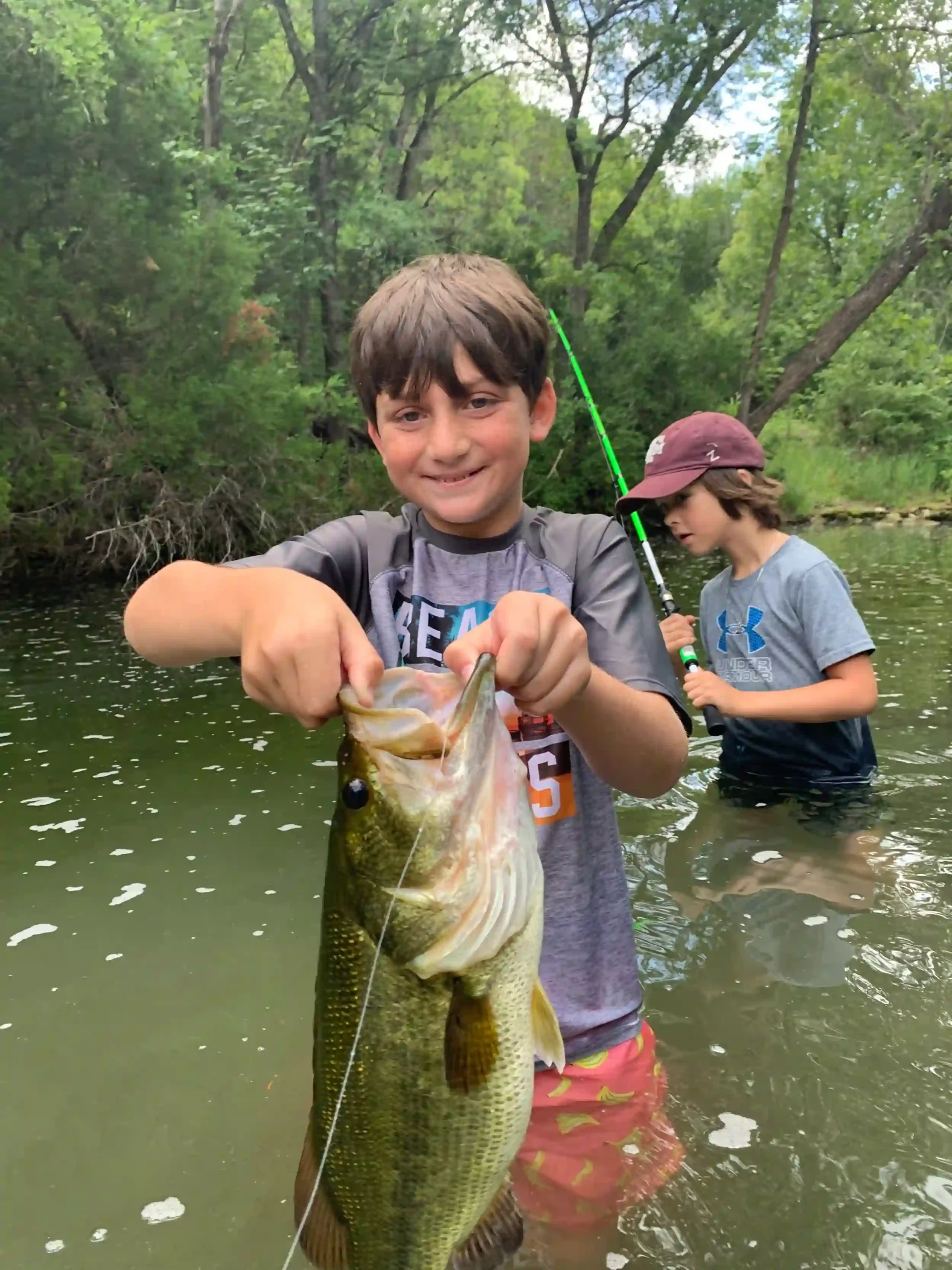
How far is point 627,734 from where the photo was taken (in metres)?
1.75

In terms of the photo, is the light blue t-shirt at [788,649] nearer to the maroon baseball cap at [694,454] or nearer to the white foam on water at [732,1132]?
the maroon baseball cap at [694,454]

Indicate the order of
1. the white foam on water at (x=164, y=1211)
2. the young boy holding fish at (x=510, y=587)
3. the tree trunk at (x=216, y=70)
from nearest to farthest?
the young boy holding fish at (x=510, y=587)
the white foam on water at (x=164, y=1211)
the tree trunk at (x=216, y=70)

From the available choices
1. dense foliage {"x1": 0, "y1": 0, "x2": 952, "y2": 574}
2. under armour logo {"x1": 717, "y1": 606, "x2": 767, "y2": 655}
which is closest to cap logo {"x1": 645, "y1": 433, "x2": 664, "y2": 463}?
under armour logo {"x1": 717, "y1": 606, "x2": 767, "y2": 655}

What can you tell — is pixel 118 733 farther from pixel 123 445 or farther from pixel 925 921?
pixel 123 445

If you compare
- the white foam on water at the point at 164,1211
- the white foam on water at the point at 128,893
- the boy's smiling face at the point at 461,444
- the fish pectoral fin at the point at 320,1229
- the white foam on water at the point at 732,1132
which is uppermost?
the boy's smiling face at the point at 461,444

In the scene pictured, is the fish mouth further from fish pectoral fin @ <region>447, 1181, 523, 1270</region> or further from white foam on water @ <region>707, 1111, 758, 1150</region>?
white foam on water @ <region>707, 1111, 758, 1150</region>

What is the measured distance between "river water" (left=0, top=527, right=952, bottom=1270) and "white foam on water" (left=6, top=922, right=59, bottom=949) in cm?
1

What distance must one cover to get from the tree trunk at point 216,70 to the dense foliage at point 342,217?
7 centimetres

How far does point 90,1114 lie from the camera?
2.93 m

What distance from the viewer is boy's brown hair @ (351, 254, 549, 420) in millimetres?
→ 1990

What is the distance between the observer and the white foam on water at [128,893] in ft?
14.3

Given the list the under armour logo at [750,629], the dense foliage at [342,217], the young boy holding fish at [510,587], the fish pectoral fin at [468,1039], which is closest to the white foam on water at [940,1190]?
the young boy holding fish at [510,587]

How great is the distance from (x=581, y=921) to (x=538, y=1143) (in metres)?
0.52

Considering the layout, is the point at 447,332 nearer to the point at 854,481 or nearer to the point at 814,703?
the point at 814,703
